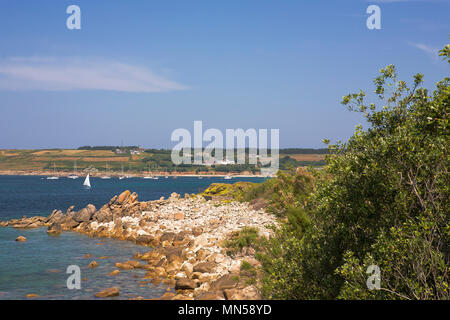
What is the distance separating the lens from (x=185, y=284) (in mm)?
19312

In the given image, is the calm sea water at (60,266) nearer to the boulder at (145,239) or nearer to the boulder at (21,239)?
the boulder at (21,239)

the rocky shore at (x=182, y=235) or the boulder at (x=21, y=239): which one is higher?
the rocky shore at (x=182, y=235)

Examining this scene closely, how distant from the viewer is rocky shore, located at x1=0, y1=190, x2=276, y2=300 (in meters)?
18.0

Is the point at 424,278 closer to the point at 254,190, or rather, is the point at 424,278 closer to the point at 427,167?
the point at 427,167

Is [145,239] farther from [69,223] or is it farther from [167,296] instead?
[167,296]

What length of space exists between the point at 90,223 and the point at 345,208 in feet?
115

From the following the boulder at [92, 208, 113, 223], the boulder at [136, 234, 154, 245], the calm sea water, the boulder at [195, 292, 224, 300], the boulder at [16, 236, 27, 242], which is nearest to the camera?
the boulder at [195, 292, 224, 300]

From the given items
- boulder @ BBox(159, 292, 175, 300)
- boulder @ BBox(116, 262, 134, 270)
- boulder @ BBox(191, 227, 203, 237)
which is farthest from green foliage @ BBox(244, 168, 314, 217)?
boulder @ BBox(116, 262, 134, 270)

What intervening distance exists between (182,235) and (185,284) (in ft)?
33.1

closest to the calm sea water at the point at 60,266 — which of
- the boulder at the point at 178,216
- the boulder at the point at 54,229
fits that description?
the boulder at the point at 54,229

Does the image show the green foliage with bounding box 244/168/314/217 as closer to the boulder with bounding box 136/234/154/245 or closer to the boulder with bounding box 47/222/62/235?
the boulder with bounding box 136/234/154/245

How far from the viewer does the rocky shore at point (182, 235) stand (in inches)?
709

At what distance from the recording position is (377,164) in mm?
8273
